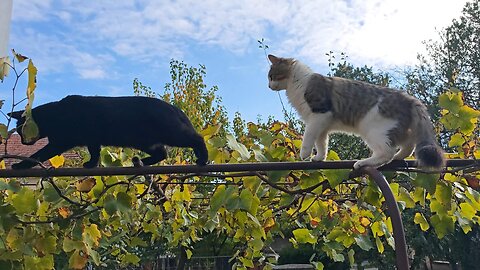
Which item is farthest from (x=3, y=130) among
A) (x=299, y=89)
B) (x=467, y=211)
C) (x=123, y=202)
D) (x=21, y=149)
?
(x=21, y=149)

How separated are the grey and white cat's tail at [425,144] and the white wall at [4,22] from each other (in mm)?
2603

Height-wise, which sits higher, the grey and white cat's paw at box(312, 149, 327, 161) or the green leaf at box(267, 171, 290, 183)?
the grey and white cat's paw at box(312, 149, 327, 161)

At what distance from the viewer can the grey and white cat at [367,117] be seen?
194 cm

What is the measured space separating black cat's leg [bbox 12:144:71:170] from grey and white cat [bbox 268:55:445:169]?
0.98 m

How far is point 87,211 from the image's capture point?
2.12m

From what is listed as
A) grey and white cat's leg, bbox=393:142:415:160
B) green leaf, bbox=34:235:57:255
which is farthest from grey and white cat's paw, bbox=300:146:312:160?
green leaf, bbox=34:235:57:255

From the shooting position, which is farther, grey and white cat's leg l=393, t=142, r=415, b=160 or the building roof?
the building roof

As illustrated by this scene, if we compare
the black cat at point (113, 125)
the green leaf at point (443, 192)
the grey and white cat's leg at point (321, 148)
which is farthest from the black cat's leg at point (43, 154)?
the green leaf at point (443, 192)

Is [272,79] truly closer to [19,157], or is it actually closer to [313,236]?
[313,236]


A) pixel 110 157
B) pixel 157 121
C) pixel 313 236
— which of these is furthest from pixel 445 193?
pixel 110 157

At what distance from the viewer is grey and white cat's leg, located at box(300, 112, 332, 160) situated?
209 centimetres

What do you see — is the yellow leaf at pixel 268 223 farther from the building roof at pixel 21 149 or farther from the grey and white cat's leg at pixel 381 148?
the building roof at pixel 21 149

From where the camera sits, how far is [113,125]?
1949 millimetres

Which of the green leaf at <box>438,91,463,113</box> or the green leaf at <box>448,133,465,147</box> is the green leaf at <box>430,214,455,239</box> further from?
the green leaf at <box>438,91,463,113</box>
